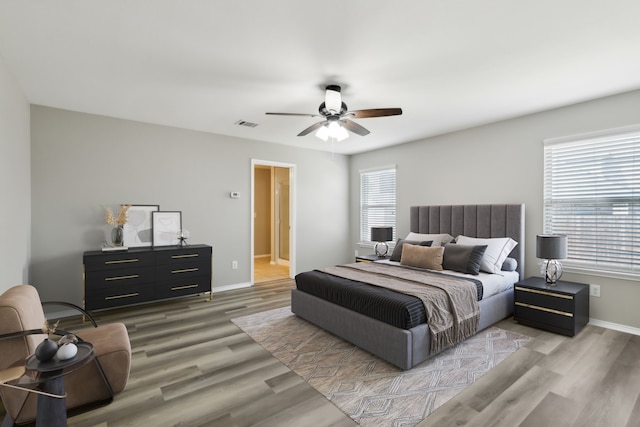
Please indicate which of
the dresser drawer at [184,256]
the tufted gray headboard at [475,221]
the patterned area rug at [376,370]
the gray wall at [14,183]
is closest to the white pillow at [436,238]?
the tufted gray headboard at [475,221]

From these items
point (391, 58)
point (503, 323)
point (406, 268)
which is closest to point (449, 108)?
point (391, 58)

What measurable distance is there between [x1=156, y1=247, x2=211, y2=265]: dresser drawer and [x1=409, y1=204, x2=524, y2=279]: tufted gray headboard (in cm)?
339

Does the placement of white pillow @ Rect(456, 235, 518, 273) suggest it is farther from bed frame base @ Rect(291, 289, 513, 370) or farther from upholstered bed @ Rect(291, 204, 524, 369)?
bed frame base @ Rect(291, 289, 513, 370)

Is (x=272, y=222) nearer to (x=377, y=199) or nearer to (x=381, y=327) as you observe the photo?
(x=377, y=199)

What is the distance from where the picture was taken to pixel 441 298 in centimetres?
289

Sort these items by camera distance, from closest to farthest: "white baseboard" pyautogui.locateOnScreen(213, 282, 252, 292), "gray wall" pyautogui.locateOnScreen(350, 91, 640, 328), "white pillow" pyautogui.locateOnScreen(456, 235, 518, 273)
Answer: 1. "gray wall" pyautogui.locateOnScreen(350, 91, 640, 328)
2. "white pillow" pyautogui.locateOnScreen(456, 235, 518, 273)
3. "white baseboard" pyautogui.locateOnScreen(213, 282, 252, 292)

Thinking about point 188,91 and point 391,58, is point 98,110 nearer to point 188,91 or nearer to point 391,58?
point 188,91

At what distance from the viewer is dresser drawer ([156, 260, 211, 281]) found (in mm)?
4180

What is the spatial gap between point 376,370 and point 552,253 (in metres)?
2.39

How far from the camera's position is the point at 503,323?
362 cm

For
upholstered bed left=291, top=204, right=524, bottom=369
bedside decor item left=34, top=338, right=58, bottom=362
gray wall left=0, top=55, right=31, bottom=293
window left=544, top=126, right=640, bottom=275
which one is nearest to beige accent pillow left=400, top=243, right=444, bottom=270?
upholstered bed left=291, top=204, right=524, bottom=369

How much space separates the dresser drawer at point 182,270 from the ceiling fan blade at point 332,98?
2.90 metres

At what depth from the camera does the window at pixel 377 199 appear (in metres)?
5.96

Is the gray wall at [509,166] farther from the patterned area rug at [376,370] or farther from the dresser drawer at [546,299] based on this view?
the patterned area rug at [376,370]
